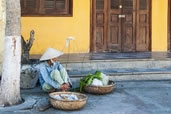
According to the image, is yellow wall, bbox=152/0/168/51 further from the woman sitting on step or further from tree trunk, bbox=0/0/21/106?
tree trunk, bbox=0/0/21/106

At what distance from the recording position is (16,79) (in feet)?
19.8

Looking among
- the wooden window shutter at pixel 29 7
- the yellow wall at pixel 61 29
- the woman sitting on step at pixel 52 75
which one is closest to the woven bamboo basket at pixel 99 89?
the woman sitting on step at pixel 52 75

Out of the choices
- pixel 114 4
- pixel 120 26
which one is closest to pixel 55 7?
pixel 114 4

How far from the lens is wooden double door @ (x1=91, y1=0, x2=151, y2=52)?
33.8 feet

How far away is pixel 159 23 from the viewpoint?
10672 millimetres

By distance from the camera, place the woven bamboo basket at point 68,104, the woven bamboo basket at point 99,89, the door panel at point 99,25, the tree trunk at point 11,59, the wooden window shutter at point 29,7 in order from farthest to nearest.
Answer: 1. the door panel at point 99,25
2. the wooden window shutter at point 29,7
3. the woven bamboo basket at point 99,89
4. the tree trunk at point 11,59
5. the woven bamboo basket at point 68,104

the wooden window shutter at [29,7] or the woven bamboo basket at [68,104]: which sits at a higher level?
the wooden window shutter at [29,7]

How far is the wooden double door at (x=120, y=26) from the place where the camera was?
10.3m

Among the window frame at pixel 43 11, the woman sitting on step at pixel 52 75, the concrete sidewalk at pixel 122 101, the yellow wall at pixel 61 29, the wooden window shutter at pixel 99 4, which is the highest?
the wooden window shutter at pixel 99 4

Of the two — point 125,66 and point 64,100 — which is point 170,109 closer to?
point 64,100

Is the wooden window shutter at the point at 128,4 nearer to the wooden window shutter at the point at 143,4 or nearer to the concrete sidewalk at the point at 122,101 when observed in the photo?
the wooden window shutter at the point at 143,4

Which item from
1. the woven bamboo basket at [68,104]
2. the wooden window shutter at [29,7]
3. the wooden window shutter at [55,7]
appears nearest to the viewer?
the woven bamboo basket at [68,104]

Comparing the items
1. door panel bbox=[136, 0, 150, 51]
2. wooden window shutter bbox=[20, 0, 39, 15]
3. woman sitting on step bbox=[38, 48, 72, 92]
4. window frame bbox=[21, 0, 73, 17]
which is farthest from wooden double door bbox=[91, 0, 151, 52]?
woman sitting on step bbox=[38, 48, 72, 92]

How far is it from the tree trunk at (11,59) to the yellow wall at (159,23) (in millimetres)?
5628
